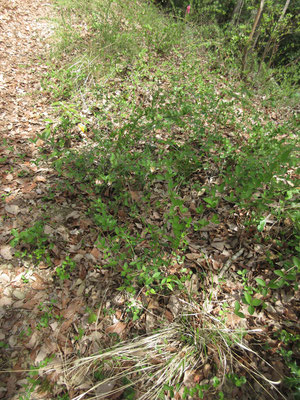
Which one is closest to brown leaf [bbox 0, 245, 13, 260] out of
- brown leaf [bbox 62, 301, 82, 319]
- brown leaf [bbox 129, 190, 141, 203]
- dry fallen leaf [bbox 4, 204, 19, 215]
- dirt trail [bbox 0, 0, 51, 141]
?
dry fallen leaf [bbox 4, 204, 19, 215]

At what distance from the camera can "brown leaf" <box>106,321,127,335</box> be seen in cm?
187

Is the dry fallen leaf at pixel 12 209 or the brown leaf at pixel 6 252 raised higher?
the dry fallen leaf at pixel 12 209

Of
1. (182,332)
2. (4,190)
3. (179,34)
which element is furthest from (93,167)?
(179,34)

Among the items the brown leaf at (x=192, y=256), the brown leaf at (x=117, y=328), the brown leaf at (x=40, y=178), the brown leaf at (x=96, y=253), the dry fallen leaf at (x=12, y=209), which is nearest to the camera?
the brown leaf at (x=117, y=328)

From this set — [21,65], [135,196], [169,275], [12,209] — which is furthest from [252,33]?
[12,209]

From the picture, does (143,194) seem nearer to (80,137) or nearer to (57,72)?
(80,137)

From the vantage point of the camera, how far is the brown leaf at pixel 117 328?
6.14ft

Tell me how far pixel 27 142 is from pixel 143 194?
6.94 ft

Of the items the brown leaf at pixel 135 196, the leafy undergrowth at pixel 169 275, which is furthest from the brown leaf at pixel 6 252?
the brown leaf at pixel 135 196

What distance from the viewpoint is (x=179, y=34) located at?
4980 mm

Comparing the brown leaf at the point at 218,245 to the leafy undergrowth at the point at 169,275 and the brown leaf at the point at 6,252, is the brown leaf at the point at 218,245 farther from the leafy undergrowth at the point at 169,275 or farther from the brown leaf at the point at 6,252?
the brown leaf at the point at 6,252

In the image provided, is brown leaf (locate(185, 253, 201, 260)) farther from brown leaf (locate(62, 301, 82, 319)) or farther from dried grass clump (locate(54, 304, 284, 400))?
brown leaf (locate(62, 301, 82, 319))

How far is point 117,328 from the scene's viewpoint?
6.18 ft

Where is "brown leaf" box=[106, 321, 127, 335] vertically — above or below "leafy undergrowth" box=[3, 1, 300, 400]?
below
